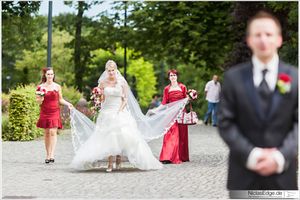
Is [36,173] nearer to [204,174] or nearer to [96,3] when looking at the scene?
[204,174]

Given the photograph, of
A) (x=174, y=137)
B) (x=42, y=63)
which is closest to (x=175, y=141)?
(x=174, y=137)

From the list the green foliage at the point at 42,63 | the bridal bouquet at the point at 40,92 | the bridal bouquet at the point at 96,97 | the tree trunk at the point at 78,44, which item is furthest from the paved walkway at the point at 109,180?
the green foliage at the point at 42,63

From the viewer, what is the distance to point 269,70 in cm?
344

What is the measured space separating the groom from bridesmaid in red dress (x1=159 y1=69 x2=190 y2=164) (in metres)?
11.1

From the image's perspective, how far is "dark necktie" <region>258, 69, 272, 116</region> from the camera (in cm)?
340

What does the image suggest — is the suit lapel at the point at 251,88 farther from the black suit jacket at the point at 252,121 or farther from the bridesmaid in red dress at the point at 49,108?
the bridesmaid in red dress at the point at 49,108

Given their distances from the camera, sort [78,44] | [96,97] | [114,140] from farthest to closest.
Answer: [78,44]
[96,97]
[114,140]

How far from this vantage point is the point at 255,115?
342 cm

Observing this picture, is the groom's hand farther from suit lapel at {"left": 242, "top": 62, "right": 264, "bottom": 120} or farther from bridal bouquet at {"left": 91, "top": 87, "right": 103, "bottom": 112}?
bridal bouquet at {"left": 91, "top": 87, "right": 103, "bottom": 112}

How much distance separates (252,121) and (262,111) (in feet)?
0.22

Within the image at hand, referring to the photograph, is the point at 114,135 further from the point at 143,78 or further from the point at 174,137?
the point at 143,78

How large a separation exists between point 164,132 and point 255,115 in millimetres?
11020

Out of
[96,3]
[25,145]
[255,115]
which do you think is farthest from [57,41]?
[255,115]

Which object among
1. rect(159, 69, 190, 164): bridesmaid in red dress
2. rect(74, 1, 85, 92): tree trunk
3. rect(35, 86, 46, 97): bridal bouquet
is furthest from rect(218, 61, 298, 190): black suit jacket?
rect(74, 1, 85, 92): tree trunk
